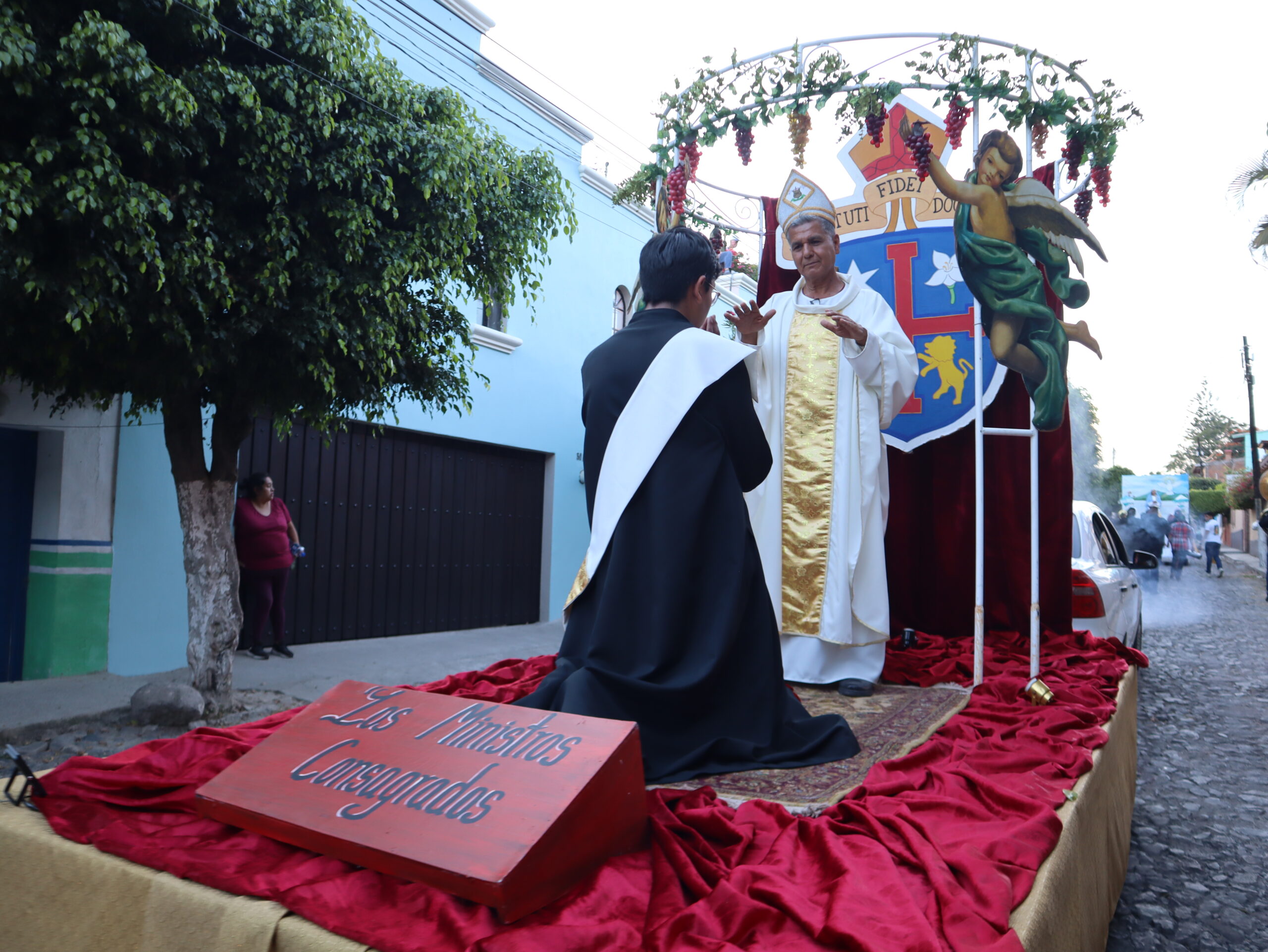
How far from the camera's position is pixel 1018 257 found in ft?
13.0

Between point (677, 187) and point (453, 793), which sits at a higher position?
point (677, 187)

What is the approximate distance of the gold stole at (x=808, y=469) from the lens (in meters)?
4.18

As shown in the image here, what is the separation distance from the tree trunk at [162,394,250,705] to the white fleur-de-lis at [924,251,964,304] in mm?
4466

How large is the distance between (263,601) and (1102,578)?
647cm

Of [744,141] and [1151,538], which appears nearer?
[744,141]

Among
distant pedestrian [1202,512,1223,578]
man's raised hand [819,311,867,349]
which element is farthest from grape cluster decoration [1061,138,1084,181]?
distant pedestrian [1202,512,1223,578]

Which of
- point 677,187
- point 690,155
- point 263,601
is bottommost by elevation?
point 263,601

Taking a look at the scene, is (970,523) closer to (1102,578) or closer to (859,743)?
(1102,578)

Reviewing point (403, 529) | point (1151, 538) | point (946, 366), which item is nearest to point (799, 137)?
point (946, 366)

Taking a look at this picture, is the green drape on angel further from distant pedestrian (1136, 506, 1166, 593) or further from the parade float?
distant pedestrian (1136, 506, 1166, 593)

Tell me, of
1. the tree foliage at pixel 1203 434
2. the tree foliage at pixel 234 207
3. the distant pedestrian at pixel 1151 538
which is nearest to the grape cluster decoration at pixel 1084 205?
the tree foliage at pixel 234 207

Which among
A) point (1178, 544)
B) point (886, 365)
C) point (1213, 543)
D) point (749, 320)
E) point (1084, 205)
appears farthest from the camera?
point (1213, 543)

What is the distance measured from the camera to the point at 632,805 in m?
1.77

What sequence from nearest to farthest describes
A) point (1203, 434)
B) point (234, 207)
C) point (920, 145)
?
point (920, 145) → point (234, 207) → point (1203, 434)
